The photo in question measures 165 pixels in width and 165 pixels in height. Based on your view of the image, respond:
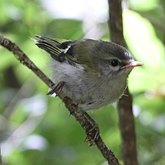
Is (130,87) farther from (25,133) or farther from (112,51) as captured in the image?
(25,133)

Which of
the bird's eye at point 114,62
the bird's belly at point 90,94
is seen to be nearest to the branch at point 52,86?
the bird's belly at point 90,94

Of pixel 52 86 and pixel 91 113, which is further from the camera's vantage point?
pixel 91 113

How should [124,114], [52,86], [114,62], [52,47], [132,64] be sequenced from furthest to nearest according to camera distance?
[52,47] → [114,62] → [132,64] → [124,114] → [52,86]

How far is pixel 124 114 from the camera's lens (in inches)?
94.3

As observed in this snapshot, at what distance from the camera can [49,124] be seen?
125 inches

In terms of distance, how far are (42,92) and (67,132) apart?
1.09ft

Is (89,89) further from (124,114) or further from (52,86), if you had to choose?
(52,86)

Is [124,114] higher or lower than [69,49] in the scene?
lower

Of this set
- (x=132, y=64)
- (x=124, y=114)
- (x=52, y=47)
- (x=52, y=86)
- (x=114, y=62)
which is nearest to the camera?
(x=52, y=86)

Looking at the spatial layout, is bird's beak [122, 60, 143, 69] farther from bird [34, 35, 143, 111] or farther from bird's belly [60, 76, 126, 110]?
bird's belly [60, 76, 126, 110]

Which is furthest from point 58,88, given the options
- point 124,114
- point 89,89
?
point 124,114

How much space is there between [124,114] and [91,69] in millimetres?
385

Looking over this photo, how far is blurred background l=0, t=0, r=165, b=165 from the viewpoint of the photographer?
2646 millimetres

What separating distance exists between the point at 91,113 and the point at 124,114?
1.97ft
